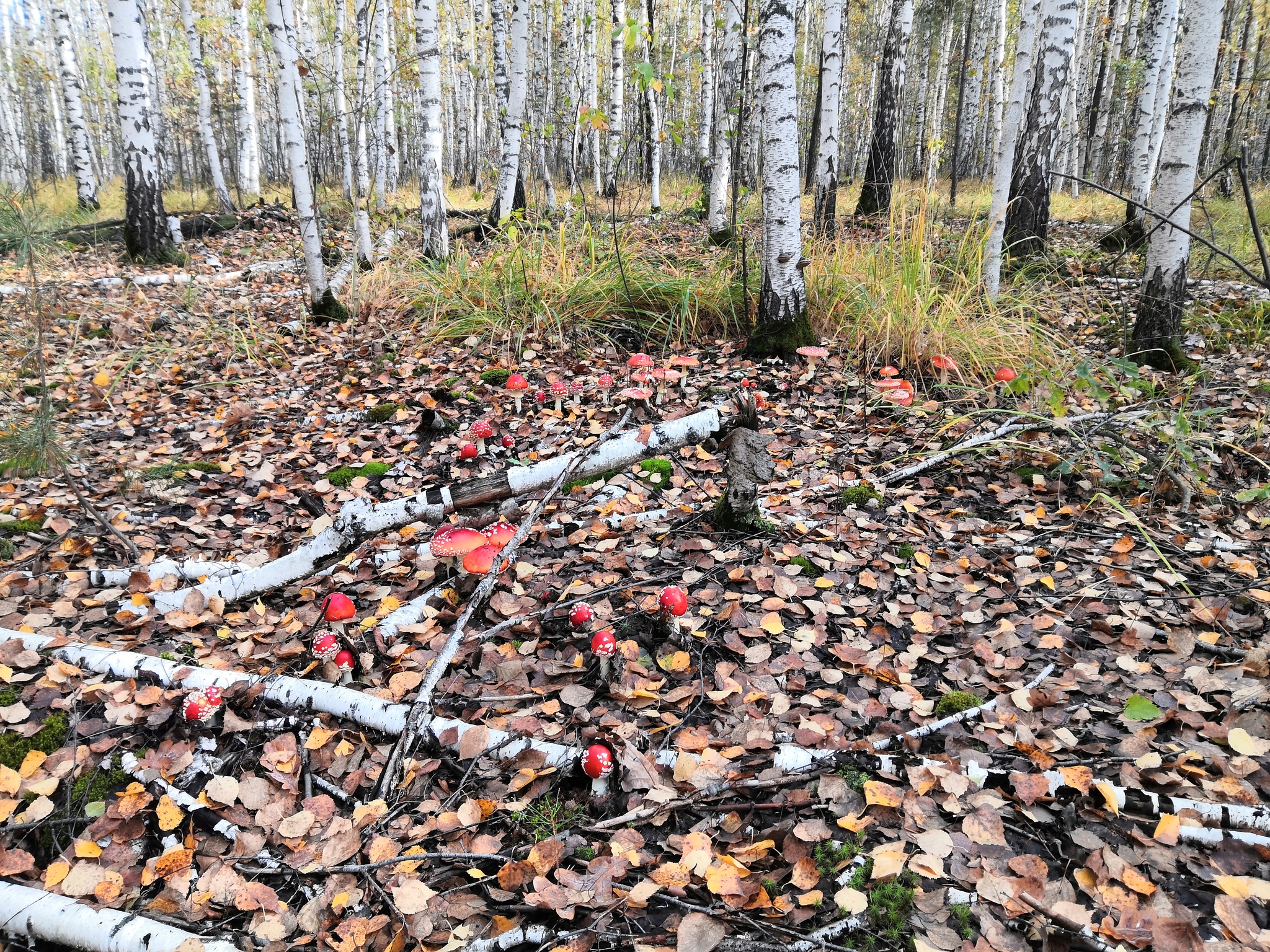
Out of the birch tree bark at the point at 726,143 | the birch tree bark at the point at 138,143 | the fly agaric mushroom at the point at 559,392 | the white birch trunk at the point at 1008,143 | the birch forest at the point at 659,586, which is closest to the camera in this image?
the birch forest at the point at 659,586

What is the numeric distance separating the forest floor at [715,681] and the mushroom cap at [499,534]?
341mm

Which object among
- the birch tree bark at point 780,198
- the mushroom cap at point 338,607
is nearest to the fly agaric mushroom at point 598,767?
the mushroom cap at point 338,607

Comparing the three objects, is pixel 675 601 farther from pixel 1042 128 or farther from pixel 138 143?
pixel 138 143

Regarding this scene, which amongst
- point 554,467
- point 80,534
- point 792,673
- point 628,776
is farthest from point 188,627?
point 792,673

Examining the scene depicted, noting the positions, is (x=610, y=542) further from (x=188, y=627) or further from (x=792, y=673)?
(x=188, y=627)

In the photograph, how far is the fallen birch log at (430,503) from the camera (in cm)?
283

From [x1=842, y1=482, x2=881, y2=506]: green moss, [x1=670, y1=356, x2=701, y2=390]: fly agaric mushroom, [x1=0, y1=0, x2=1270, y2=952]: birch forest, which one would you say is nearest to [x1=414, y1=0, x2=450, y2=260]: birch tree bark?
[x1=0, y1=0, x2=1270, y2=952]: birch forest

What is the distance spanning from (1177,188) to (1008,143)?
3.66 ft

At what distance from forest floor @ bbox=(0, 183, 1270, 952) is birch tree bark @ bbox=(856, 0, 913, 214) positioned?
18.5 ft

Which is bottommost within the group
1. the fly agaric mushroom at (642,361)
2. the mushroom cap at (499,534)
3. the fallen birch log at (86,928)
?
the fallen birch log at (86,928)

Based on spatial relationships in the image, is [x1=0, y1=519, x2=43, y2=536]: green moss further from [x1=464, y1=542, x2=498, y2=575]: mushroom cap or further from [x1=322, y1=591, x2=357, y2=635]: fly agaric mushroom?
[x1=464, y1=542, x2=498, y2=575]: mushroom cap

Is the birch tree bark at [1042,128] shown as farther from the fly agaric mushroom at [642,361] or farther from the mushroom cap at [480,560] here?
the mushroom cap at [480,560]

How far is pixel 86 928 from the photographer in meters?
1.58

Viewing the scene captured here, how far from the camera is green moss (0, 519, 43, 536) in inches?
125
